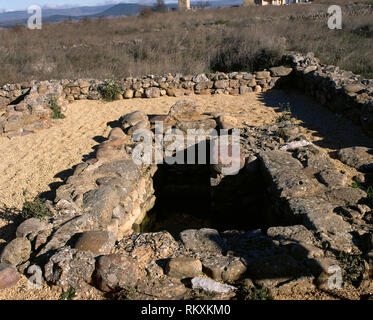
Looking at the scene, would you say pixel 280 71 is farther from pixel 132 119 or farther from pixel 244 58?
pixel 132 119

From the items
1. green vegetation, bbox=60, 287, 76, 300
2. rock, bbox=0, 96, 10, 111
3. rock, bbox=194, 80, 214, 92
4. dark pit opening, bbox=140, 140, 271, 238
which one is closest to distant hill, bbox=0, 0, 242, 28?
rock, bbox=0, 96, 10, 111

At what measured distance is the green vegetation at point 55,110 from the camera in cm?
788

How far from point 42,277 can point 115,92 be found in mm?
6548

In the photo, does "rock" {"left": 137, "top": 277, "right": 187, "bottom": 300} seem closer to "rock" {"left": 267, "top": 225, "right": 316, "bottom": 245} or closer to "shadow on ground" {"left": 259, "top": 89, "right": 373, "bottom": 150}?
"rock" {"left": 267, "top": 225, "right": 316, "bottom": 245}

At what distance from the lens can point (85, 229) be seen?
3641 mm

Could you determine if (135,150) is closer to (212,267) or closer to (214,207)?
(214,207)

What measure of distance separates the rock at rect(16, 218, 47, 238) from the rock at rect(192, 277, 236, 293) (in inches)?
68.9

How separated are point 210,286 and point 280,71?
7582 millimetres

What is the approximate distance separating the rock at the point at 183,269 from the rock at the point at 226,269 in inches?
3.4

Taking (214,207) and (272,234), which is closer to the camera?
(272,234)

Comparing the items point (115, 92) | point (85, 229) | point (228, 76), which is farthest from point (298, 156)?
point (115, 92)

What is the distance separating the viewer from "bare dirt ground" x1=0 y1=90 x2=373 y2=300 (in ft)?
14.6
